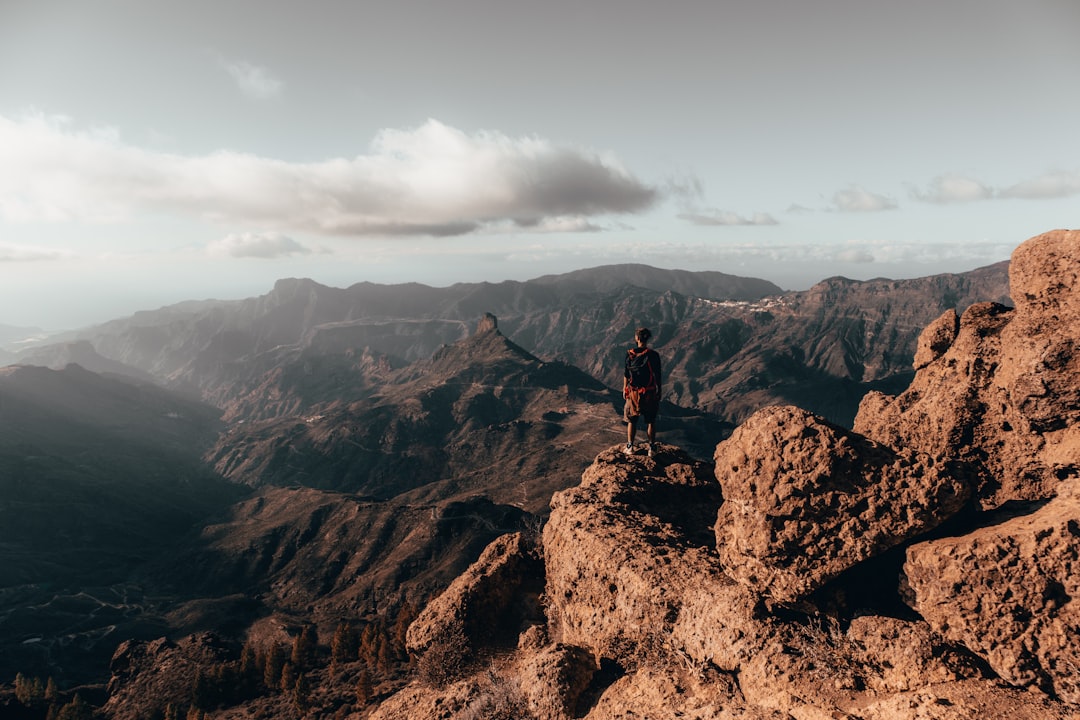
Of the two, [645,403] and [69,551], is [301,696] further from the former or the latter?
[69,551]

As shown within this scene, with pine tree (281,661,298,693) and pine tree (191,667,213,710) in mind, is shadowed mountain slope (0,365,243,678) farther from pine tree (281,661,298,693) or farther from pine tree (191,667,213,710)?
pine tree (281,661,298,693)

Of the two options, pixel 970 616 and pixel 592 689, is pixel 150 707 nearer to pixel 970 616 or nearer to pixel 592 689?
pixel 592 689

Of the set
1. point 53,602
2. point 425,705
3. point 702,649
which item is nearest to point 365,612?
point 53,602

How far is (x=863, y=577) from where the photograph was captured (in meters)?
14.2

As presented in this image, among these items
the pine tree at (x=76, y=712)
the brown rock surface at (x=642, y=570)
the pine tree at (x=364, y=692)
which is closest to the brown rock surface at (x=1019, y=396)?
the brown rock surface at (x=642, y=570)

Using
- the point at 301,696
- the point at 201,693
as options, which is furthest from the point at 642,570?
the point at 201,693

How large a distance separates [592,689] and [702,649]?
4.06m

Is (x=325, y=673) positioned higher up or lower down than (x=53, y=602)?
higher up

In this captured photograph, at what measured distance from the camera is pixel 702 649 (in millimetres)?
14391

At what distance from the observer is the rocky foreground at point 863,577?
35.8 feet

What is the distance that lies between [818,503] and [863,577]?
2.61 meters

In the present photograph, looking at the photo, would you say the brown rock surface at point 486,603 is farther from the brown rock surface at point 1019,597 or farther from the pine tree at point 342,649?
the pine tree at point 342,649

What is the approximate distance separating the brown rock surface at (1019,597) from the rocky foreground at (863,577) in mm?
33

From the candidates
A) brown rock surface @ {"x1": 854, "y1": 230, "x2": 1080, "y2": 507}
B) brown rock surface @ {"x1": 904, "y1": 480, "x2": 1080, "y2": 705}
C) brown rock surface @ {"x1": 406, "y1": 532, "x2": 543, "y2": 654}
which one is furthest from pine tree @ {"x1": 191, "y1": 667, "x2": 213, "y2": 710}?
brown rock surface @ {"x1": 854, "y1": 230, "x2": 1080, "y2": 507}
